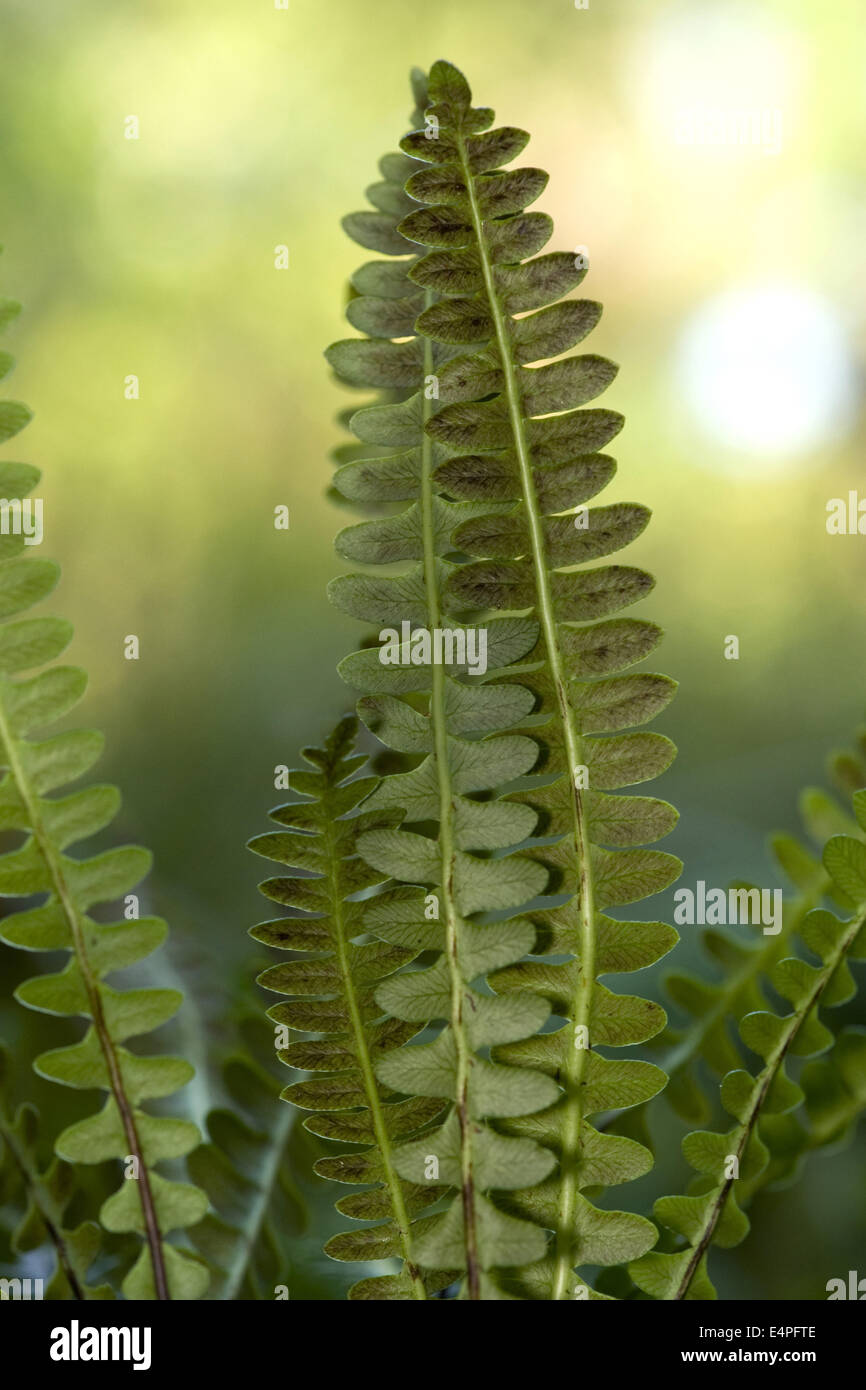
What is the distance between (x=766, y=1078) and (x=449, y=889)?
0.33 ft

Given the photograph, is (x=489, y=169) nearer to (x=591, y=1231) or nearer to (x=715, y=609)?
(x=591, y=1231)

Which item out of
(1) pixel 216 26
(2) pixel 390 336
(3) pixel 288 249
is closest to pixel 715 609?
(3) pixel 288 249

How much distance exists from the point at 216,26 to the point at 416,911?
1085 mm

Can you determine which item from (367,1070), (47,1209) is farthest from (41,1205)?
(367,1070)

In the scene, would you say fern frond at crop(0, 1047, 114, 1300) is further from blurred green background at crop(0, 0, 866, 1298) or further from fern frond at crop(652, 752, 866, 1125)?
blurred green background at crop(0, 0, 866, 1298)

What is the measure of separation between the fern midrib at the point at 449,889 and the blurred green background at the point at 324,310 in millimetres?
704

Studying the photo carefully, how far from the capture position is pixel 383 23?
1063 millimetres

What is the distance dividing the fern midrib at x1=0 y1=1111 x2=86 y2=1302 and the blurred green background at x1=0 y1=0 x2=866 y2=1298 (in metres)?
0.66

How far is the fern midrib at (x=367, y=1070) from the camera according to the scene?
0.88 ft

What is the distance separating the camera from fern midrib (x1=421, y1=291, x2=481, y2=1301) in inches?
9.9
